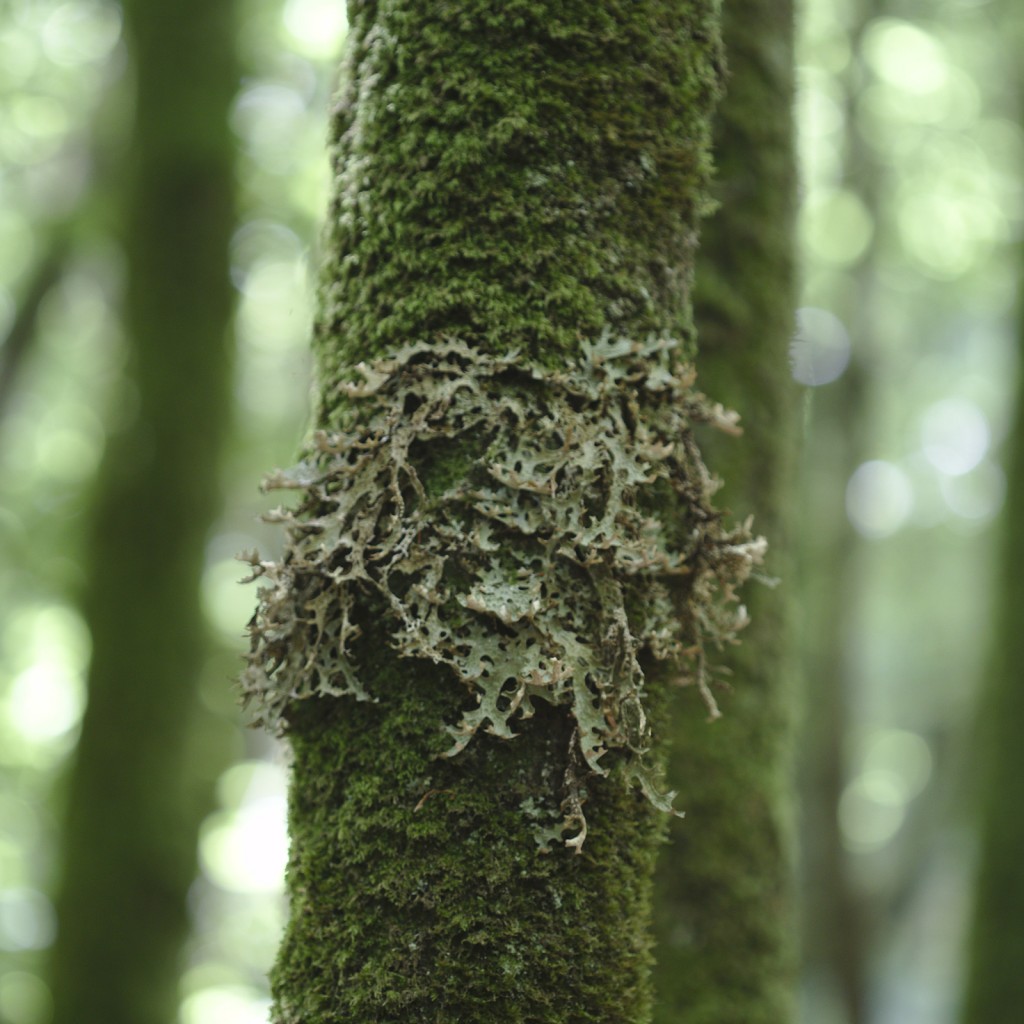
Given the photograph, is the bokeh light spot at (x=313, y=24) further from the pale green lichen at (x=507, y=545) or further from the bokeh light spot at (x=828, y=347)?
the pale green lichen at (x=507, y=545)

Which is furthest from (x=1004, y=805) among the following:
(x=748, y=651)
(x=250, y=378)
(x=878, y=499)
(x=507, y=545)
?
(x=878, y=499)

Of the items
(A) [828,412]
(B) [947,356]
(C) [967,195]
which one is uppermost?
(B) [947,356]

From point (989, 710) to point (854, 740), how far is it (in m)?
3.96

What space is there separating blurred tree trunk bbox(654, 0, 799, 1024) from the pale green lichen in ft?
3.86

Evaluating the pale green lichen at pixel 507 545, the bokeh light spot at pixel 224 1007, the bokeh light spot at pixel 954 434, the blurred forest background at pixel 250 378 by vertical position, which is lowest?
the bokeh light spot at pixel 224 1007

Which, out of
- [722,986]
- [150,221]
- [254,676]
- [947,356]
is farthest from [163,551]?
[947,356]

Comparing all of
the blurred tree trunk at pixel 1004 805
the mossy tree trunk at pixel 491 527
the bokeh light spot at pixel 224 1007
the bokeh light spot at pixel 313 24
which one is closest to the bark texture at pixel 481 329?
→ the mossy tree trunk at pixel 491 527

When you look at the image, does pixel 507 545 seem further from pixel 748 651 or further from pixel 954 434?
pixel 954 434

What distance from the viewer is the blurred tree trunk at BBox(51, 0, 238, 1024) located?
18.0ft

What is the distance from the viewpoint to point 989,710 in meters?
5.90

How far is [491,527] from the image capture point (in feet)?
4.13

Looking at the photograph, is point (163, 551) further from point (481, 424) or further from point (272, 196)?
point (481, 424)

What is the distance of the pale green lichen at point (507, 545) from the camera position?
1.22m

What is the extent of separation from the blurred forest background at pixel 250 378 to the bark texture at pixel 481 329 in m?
4.68
